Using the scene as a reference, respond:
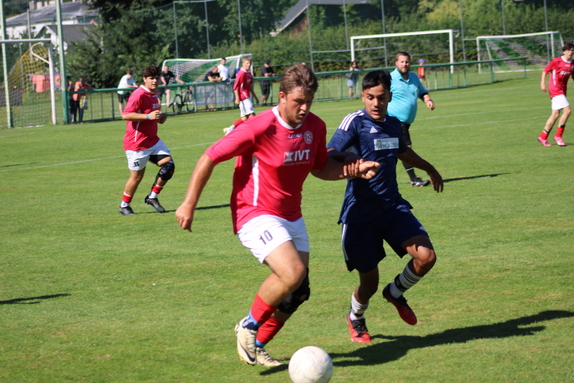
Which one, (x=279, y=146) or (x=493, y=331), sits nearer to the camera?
(x=279, y=146)

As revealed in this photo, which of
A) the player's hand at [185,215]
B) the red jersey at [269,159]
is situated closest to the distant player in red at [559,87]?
the red jersey at [269,159]

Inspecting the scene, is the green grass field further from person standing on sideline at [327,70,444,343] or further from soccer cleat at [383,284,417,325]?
person standing on sideline at [327,70,444,343]

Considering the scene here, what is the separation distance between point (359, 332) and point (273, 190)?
145 centimetres

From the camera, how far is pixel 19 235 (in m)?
10.4

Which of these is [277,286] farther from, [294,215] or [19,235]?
[19,235]

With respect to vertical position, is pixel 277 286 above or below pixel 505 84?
below

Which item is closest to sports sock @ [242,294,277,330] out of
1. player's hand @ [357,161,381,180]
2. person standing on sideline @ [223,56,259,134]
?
player's hand @ [357,161,381,180]

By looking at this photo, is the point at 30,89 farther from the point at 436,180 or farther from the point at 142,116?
the point at 436,180

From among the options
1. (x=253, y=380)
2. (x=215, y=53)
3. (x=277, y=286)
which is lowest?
(x=253, y=380)

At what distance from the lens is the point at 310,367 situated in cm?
452

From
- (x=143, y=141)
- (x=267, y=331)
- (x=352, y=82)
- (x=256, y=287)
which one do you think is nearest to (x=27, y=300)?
(x=256, y=287)

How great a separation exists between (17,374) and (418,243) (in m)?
3.10

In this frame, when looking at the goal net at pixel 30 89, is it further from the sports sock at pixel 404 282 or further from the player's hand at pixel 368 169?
the player's hand at pixel 368 169

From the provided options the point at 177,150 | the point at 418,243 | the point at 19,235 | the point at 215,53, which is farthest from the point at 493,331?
the point at 215,53
